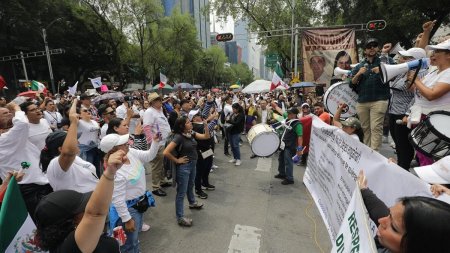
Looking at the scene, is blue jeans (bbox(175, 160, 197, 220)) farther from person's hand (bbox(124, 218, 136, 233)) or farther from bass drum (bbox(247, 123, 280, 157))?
bass drum (bbox(247, 123, 280, 157))

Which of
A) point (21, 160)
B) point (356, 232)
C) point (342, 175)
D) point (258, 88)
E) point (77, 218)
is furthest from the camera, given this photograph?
point (258, 88)

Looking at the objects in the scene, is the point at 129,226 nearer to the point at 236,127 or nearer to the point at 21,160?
the point at 21,160

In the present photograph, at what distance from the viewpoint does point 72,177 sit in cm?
288

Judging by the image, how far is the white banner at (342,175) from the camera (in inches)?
76.8

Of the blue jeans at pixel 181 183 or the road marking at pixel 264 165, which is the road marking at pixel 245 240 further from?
the road marking at pixel 264 165

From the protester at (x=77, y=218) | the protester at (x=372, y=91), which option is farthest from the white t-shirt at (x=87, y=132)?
the protester at (x=372, y=91)

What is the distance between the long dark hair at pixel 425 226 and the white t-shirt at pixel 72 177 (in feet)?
9.35

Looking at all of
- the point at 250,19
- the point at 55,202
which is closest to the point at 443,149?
the point at 55,202

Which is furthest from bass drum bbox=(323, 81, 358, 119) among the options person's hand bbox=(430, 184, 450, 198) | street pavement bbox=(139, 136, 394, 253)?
person's hand bbox=(430, 184, 450, 198)

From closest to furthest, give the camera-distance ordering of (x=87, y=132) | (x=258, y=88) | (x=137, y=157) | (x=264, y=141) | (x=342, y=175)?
1. (x=342, y=175)
2. (x=137, y=157)
3. (x=87, y=132)
4. (x=264, y=141)
5. (x=258, y=88)

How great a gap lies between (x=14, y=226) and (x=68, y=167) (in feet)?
2.85

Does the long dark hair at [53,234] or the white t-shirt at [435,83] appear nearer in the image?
the long dark hair at [53,234]

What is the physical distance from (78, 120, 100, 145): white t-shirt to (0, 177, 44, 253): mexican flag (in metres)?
3.57

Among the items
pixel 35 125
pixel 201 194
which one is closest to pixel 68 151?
pixel 35 125
